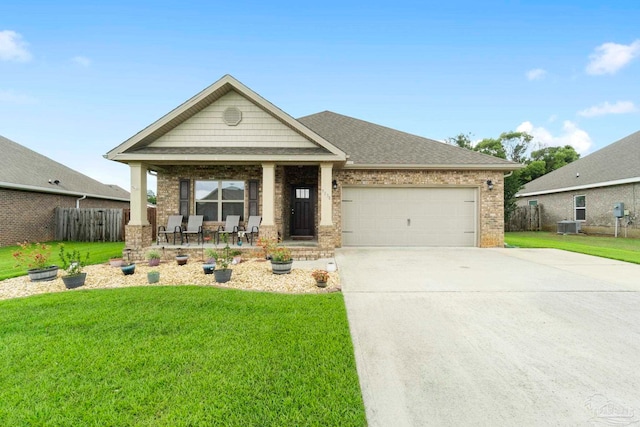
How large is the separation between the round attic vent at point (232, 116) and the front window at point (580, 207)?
20104 millimetres

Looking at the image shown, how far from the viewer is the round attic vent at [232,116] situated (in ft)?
31.0

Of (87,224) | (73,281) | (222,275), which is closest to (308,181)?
(222,275)

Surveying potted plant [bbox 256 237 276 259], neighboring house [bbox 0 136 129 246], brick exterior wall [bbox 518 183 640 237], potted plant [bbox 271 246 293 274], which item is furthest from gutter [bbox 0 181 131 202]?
brick exterior wall [bbox 518 183 640 237]

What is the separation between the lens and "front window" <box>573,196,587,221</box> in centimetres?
1738

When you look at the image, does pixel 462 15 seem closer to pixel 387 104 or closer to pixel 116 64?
pixel 387 104

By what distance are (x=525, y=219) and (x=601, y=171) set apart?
4693mm

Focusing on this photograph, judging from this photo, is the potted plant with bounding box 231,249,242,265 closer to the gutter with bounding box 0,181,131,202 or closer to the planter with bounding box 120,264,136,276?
the planter with bounding box 120,264,136,276

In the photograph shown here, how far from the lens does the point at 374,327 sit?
3789mm

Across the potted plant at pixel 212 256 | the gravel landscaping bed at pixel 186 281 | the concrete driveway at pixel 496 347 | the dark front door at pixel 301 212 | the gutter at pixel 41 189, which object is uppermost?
the gutter at pixel 41 189

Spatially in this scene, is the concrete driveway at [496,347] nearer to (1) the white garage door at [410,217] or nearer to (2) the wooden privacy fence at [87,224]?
(1) the white garage door at [410,217]

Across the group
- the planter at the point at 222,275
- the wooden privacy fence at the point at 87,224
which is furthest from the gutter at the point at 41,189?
the planter at the point at 222,275

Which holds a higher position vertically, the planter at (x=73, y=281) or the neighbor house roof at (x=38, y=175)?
the neighbor house roof at (x=38, y=175)

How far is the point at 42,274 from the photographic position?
607 centimetres

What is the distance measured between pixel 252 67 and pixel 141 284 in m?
14.8
